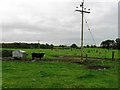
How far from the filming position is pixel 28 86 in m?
17.3

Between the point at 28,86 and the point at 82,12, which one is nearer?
the point at 28,86

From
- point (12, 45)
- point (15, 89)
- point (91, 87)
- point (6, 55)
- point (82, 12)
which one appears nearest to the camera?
point (15, 89)

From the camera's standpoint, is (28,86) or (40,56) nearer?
(28,86)

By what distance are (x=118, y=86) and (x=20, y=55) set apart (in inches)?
1169

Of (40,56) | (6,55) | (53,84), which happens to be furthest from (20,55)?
(53,84)

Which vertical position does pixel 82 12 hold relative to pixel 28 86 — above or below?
above

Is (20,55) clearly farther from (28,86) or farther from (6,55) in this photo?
(28,86)

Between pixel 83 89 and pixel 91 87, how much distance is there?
105 centimetres

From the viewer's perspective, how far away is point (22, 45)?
147375mm

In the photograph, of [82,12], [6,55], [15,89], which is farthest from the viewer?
[6,55]

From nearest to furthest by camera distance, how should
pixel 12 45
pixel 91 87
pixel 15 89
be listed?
pixel 15 89
pixel 91 87
pixel 12 45

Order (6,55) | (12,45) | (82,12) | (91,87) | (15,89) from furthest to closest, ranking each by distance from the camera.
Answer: (12,45), (6,55), (82,12), (91,87), (15,89)

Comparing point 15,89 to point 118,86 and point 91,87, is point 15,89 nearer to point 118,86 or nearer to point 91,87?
point 91,87

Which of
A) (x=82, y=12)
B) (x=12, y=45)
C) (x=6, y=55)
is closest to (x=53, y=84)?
(x=82, y=12)
